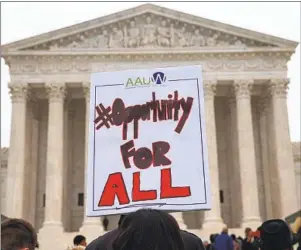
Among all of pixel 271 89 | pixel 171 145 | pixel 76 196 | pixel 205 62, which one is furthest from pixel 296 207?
pixel 171 145

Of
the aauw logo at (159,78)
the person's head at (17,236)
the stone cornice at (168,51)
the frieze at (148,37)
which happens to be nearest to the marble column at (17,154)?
the stone cornice at (168,51)

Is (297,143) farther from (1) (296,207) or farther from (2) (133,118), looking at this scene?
(2) (133,118)

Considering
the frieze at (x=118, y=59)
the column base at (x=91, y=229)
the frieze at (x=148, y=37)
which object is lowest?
the column base at (x=91, y=229)

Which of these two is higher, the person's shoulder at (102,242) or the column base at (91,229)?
the person's shoulder at (102,242)

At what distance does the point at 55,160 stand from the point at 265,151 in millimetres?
17639

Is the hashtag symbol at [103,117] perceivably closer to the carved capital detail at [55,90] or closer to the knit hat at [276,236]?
the knit hat at [276,236]

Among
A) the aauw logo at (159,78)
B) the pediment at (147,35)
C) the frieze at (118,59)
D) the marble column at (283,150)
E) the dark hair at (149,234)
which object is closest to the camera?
the dark hair at (149,234)

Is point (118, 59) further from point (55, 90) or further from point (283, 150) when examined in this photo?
point (283, 150)

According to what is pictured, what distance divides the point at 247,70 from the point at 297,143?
1319 cm

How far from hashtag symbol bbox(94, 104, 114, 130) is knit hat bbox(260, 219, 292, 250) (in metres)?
3.07

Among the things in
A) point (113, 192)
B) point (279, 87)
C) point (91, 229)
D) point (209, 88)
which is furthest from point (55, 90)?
point (113, 192)

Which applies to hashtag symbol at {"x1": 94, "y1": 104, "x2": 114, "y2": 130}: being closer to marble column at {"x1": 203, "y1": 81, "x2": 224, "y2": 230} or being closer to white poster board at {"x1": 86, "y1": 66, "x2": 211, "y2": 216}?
white poster board at {"x1": 86, "y1": 66, "x2": 211, "y2": 216}

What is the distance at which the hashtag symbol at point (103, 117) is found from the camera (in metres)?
7.53

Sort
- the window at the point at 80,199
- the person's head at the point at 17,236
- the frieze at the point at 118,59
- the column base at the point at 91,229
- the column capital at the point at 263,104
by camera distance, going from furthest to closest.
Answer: the window at the point at 80,199 < the column capital at the point at 263,104 < the frieze at the point at 118,59 < the column base at the point at 91,229 < the person's head at the point at 17,236
